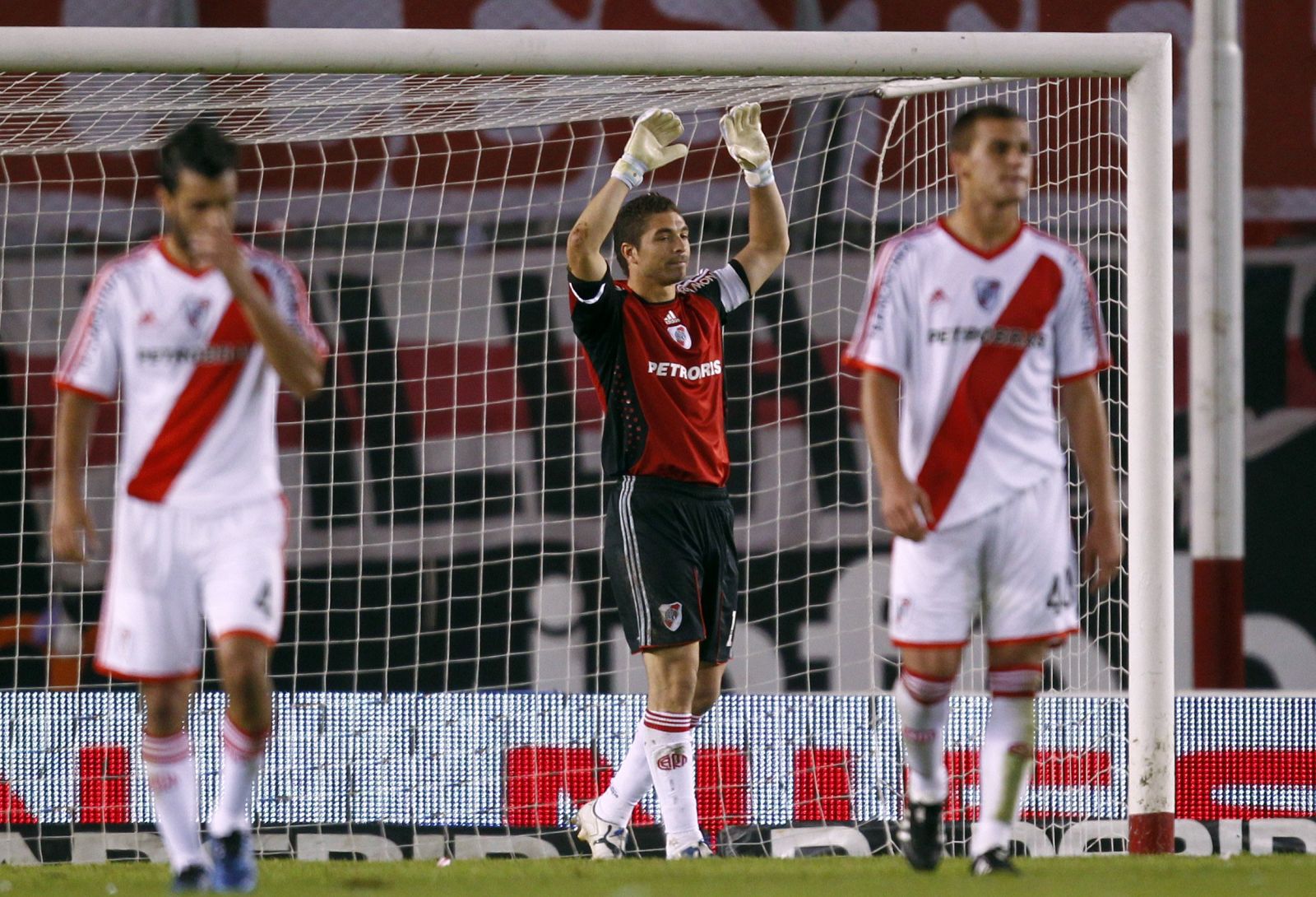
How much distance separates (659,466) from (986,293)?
1473 millimetres

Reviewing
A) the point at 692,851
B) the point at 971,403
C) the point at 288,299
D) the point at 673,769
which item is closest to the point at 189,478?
the point at 288,299

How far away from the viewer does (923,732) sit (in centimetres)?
390

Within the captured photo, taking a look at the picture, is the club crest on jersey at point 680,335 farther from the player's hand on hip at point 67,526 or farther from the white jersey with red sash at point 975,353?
the player's hand on hip at point 67,526

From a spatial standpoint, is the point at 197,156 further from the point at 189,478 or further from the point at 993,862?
the point at 993,862

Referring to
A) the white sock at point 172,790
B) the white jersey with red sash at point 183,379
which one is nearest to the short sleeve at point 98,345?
the white jersey with red sash at point 183,379

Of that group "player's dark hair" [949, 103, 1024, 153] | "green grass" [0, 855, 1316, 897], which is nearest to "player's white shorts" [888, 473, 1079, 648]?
"green grass" [0, 855, 1316, 897]

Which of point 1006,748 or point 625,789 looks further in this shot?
point 625,789

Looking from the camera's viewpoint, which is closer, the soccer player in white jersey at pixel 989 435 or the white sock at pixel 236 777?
the white sock at pixel 236 777

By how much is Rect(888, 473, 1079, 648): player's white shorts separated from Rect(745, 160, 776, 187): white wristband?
1828mm

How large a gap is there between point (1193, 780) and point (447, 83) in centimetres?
348

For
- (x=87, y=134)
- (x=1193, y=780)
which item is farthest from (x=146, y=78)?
(x=1193, y=780)

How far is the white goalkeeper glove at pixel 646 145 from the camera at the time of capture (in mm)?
5023

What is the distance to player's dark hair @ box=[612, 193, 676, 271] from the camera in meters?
5.14

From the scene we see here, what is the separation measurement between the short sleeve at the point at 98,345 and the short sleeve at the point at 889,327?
5.01ft
